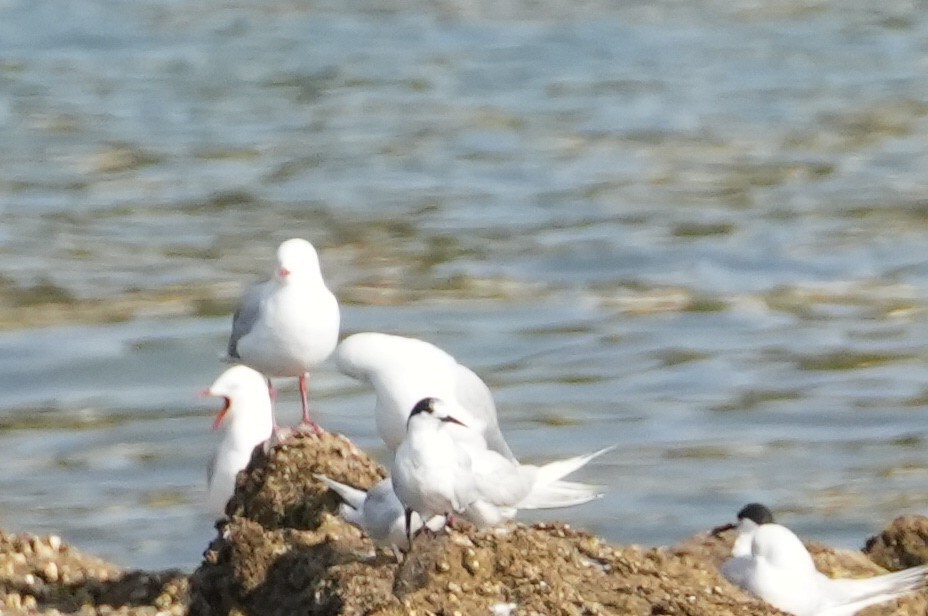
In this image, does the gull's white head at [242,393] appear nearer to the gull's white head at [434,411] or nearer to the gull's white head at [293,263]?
the gull's white head at [293,263]

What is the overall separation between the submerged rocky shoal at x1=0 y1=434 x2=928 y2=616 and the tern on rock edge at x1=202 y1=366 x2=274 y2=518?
356 mm

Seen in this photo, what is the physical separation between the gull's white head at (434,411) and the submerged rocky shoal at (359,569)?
1.20 feet

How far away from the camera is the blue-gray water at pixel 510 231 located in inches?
437

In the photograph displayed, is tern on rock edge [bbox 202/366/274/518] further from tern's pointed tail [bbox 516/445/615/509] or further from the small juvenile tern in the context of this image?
the small juvenile tern

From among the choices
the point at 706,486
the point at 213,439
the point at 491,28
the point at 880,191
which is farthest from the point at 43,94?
the point at 706,486

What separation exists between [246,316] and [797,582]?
7.94 ft

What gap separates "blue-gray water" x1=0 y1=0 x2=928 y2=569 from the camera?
11102mm

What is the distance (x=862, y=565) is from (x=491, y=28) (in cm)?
1670

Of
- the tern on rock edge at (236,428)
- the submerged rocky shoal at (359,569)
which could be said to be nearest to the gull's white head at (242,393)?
the tern on rock edge at (236,428)

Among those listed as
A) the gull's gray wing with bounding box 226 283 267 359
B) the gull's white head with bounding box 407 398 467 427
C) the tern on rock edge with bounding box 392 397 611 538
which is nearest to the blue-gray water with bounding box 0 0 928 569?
the gull's gray wing with bounding box 226 283 267 359

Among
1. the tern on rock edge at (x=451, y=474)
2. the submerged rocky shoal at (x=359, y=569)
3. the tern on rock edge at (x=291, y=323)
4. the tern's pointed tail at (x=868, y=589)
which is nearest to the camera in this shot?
the submerged rocky shoal at (x=359, y=569)

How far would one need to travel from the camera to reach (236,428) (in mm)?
8078

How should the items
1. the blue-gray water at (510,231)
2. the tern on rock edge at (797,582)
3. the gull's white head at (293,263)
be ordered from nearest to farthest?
the tern on rock edge at (797,582) < the gull's white head at (293,263) < the blue-gray water at (510,231)

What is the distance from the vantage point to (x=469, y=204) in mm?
16656
